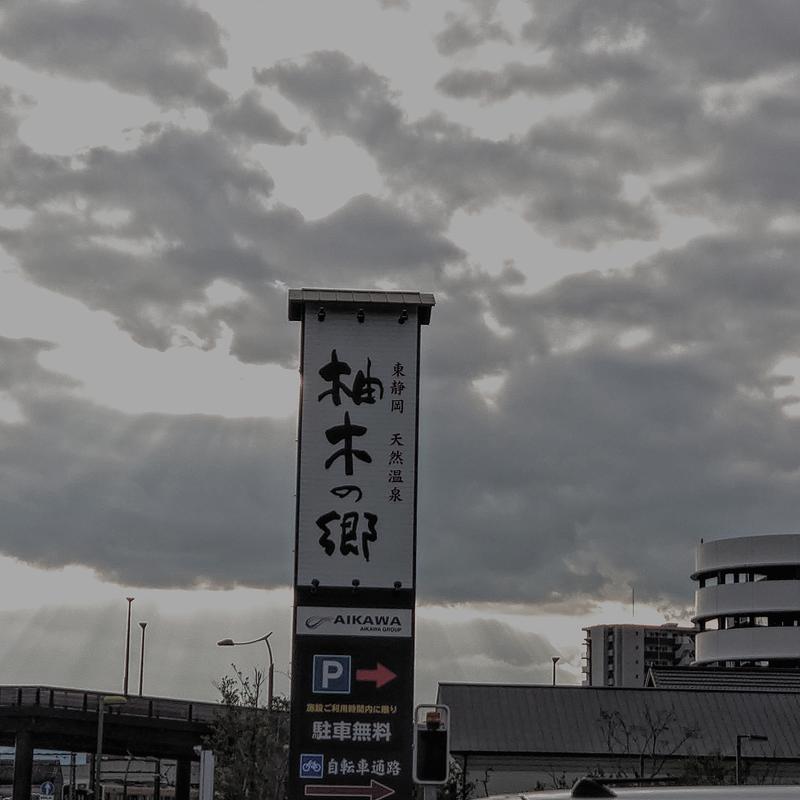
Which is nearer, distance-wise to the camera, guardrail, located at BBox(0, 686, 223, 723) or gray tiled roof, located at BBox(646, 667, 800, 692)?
guardrail, located at BBox(0, 686, 223, 723)

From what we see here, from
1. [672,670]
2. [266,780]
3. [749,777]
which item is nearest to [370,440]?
[266,780]

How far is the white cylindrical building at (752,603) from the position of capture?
454ft

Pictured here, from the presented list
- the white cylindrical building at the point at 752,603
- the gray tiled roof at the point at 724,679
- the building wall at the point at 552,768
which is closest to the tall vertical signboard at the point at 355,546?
the building wall at the point at 552,768

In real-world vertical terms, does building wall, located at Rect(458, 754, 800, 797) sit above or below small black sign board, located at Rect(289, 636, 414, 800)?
below

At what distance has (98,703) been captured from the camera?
3024 inches

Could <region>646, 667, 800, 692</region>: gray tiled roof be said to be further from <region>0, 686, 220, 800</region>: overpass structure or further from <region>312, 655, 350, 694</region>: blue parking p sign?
<region>312, 655, 350, 694</region>: blue parking p sign

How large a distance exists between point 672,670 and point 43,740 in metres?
43.2

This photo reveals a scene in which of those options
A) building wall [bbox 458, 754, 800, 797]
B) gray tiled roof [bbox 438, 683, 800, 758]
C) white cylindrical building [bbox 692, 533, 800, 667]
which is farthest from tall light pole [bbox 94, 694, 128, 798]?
white cylindrical building [bbox 692, 533, 800, 667]

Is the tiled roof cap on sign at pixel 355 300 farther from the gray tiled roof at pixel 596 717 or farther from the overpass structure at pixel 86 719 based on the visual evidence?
the gray tiled roof at pixel 596 717

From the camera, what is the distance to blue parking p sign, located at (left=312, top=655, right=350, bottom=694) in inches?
1159

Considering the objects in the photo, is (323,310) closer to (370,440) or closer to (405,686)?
(370,440)

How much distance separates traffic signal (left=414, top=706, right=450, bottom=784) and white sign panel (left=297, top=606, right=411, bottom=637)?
1346 centimetres

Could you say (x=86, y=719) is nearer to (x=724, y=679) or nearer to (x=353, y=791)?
(x=724, y=679)

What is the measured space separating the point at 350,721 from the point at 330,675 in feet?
3.32
